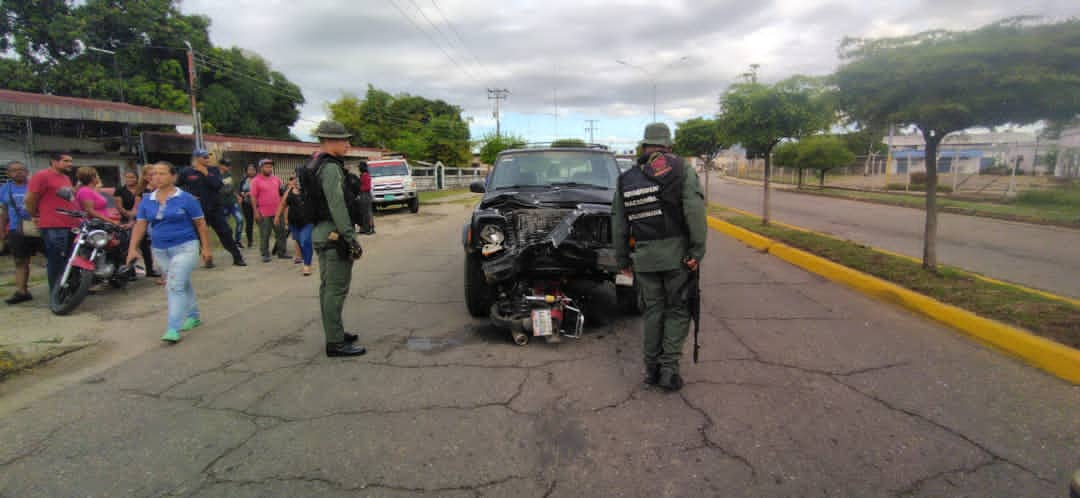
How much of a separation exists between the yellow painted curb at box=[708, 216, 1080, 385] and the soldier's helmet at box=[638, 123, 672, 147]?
317cm

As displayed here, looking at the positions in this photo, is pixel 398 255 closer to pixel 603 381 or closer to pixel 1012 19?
pixel 603 381

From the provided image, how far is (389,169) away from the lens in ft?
65.9

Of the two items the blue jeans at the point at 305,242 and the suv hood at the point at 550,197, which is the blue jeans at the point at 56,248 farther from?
the suv hood at the point at 550,197

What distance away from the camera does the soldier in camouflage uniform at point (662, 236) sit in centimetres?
366

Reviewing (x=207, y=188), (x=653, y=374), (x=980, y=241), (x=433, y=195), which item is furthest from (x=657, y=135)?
Answer: (x=433, y=195)

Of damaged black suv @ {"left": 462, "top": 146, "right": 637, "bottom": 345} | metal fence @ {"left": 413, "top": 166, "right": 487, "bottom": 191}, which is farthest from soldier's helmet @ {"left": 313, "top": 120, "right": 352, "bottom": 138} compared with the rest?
metal fence @ {"left": 413, "top": 166, "right": 487, "bottom": 191}

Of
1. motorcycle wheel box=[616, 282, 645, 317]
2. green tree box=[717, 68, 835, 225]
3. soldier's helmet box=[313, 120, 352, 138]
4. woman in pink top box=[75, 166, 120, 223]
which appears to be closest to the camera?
soldier's helmet box=[313, 120, 352, 138]

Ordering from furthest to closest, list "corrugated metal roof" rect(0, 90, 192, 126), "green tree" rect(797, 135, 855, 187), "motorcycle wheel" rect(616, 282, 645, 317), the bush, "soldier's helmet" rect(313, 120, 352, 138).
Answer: "green tree" rect(797, 135, 855, 187) < the bush < "corrugated metal roof" rect(0, 90, 192, 126) < "motorcycle wheel" rect(616, 282, 645, 317) < "soldier's helmet" rect(313, 120, 352, 138)

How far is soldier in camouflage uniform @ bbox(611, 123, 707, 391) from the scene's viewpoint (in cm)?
366

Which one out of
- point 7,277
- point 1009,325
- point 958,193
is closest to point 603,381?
point 1009,325

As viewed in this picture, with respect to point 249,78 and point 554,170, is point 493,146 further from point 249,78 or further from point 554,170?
point 554,170

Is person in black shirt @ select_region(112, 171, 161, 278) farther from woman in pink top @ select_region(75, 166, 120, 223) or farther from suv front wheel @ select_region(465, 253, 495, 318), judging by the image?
suv front wheel @ select_region(465, 253, 495, 318)

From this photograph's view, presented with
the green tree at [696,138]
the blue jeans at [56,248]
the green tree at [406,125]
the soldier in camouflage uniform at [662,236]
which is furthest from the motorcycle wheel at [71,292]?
the green tree at [406,125]

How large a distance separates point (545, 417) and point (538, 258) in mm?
1658
